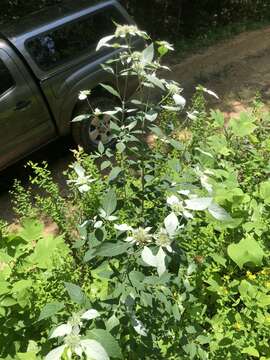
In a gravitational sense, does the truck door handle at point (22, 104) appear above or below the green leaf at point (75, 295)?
below

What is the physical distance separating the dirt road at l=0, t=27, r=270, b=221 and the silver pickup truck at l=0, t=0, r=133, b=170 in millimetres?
576

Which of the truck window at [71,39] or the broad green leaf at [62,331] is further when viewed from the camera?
the truck window at [71,39]

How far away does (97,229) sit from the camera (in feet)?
6.72

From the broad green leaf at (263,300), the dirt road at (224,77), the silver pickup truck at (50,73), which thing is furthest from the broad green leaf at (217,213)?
the dirt road at (224,77)

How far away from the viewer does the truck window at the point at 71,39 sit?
500 centimetres

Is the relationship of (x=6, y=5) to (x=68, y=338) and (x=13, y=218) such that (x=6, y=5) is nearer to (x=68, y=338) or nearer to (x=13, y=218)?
(x=13, y=218)

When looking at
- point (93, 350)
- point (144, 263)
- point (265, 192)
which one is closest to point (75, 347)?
point (93, 350)

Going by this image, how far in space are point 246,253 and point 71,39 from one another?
3747mm

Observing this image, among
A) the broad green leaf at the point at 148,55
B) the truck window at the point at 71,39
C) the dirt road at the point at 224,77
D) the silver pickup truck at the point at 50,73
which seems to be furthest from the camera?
the dirt road at the point at 224,77

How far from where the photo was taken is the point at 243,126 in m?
3.78

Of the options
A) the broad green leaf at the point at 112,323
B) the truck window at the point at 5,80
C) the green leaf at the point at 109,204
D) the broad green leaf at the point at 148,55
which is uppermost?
the broad green leaf at the point at 148,55

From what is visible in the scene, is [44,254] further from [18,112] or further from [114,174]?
[18,112]

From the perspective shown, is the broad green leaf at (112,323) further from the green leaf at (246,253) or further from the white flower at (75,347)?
the green leaf at (246,253)

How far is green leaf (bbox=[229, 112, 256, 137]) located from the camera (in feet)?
12.3
